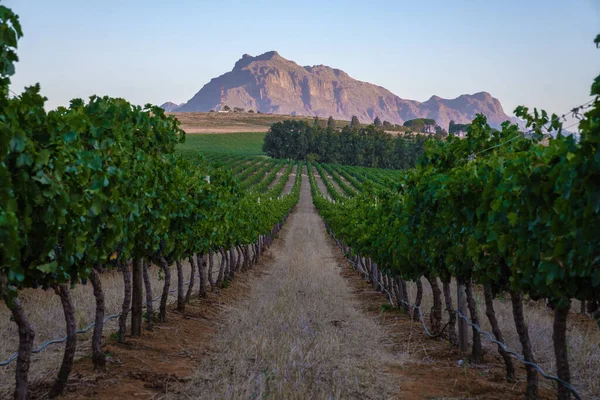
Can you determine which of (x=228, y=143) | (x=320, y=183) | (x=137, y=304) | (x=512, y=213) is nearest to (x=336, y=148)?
(x=228, y=143)

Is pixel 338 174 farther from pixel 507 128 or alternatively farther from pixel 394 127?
pixel 394 127

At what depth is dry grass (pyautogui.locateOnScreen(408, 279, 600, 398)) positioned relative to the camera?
8.28m

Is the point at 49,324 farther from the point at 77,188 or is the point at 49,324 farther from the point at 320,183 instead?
the point at 320,183

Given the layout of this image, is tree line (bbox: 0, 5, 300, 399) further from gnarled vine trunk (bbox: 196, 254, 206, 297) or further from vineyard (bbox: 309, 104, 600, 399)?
vineyard (bbox: 309, 104, 600, 399)

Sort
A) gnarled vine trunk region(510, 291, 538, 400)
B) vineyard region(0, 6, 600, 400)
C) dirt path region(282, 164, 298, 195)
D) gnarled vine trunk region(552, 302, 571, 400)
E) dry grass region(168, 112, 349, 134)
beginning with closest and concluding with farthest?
1. vineyard region(0, 6, 600, 400)
2. gnarled vine trunk region(552, 302, 571, 400)
3. gnarled vine trunk region(510, 291, 538, 400)
4. dirt path region(282, 164, 298, 195)
5. dry grass region(168, 112, 349, 134)

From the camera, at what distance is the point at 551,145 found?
17.9 ft

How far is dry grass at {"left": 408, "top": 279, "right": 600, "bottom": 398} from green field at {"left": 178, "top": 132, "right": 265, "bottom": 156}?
94.9 metres

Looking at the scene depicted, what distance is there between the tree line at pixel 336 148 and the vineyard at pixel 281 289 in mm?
95648


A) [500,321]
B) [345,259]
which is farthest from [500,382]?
[345,259]

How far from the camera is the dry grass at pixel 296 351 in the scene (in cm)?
720

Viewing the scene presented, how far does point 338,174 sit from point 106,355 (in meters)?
83.6

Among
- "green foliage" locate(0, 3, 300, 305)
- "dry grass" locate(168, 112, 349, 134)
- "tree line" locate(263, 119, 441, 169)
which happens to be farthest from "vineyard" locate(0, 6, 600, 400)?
"dry grass" locate(168, 112, 349, 134)

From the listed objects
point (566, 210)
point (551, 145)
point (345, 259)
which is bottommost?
point (345, 259)

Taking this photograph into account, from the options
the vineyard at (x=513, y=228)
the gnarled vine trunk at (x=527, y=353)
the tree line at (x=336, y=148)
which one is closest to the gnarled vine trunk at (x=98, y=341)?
the vineyard at (x=513, y=228)
